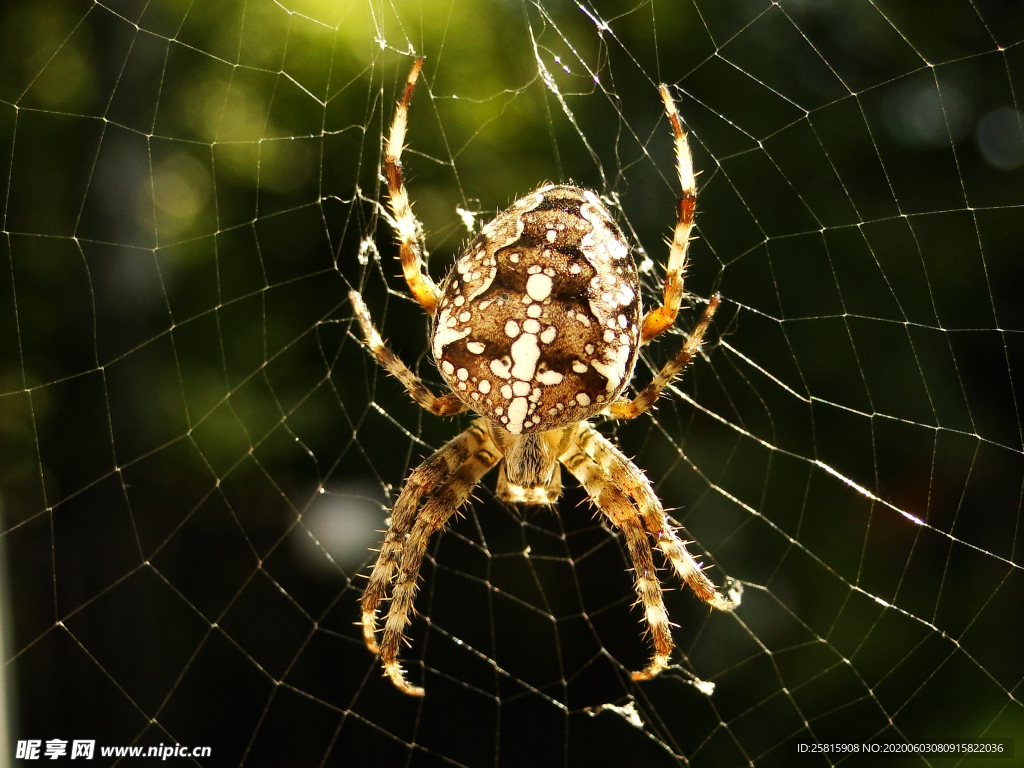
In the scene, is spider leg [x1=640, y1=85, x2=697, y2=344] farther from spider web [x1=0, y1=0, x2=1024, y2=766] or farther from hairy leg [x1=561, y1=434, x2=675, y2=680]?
spider web [x1=0, y1=0, x2=1024, y2=766]

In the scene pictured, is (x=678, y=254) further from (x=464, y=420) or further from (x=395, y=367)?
(x=464, y=420)

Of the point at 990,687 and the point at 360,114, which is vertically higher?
the point at 360,114

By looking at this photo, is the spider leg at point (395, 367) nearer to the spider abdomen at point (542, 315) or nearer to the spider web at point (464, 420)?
the spider abdomen at point (542, 315)

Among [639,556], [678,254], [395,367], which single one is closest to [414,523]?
[395,367]

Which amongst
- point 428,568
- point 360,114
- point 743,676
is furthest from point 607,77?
point 743,676

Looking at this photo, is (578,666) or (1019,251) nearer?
(1019,251)

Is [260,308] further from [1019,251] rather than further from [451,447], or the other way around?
[1019,251]
